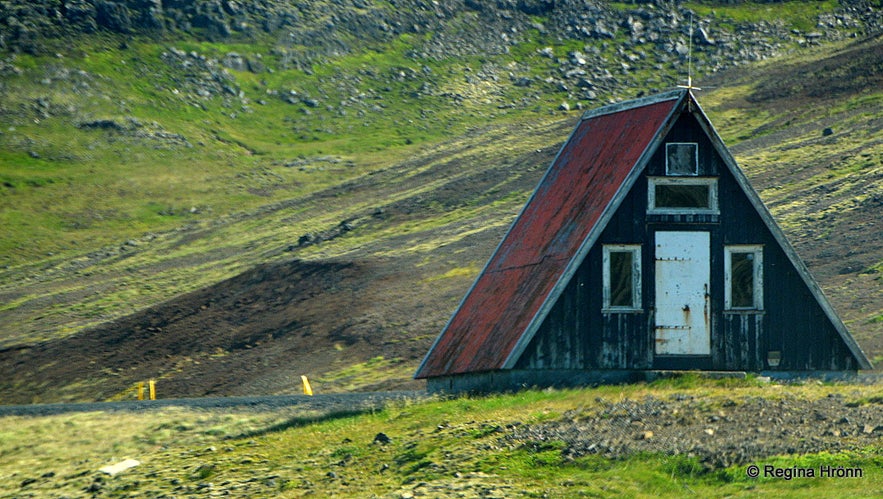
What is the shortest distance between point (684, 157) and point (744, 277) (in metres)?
2.68

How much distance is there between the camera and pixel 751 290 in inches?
1080

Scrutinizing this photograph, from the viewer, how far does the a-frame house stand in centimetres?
2691

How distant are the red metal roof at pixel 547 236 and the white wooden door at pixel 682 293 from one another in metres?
1.60

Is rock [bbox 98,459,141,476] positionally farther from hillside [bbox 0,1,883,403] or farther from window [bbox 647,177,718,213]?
hillside [bbox 0,1,883,403]

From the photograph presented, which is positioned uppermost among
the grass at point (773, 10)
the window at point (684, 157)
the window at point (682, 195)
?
the grass at point (773, 10)

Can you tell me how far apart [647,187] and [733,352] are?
12.0ft

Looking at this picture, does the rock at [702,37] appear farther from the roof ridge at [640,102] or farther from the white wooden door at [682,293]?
the white wooden door at [682,293]

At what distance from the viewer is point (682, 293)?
89.1 ft

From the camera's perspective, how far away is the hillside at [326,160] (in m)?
57.0

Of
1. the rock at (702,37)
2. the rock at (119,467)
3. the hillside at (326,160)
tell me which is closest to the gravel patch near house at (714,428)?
the rock at (119,467)

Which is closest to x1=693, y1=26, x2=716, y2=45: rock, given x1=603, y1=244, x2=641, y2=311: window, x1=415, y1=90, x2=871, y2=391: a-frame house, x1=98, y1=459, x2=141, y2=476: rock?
x1=415, y1=90, x2=871, y2=391: a-frame house

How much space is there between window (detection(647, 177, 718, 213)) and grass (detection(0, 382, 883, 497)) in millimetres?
3506

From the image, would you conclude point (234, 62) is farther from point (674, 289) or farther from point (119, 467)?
point (119, 467)

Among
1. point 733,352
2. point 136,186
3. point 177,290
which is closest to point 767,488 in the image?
point 733,352
